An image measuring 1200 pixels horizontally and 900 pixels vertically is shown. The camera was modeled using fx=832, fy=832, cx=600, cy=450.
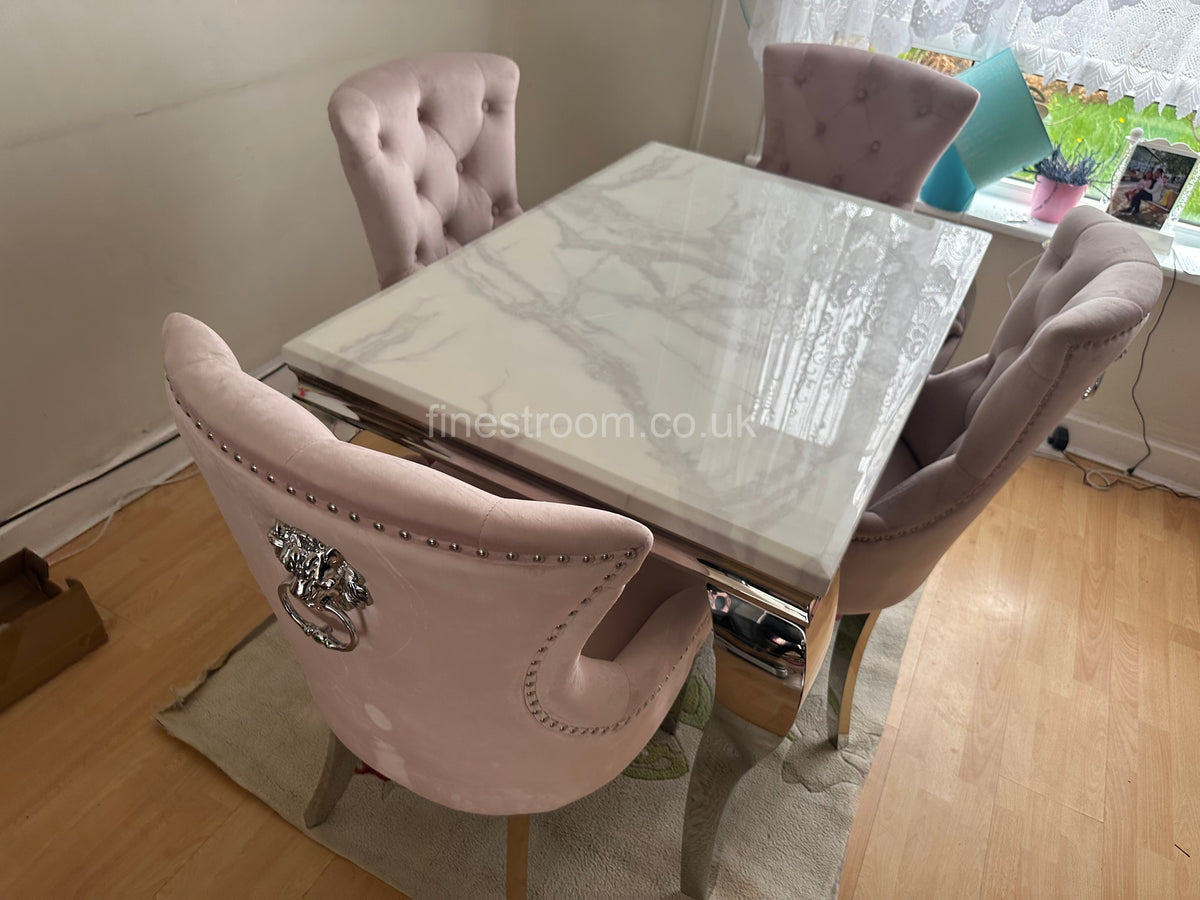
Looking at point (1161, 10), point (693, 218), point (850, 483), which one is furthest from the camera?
point (1161, 10)

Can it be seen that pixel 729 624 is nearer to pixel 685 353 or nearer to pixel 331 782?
pixel 685 353

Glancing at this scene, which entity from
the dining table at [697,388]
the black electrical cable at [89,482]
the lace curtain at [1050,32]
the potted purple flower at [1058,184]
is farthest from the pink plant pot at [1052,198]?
the black electrical cable at [89,482]

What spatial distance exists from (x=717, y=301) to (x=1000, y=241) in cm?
143

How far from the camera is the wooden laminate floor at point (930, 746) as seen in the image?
4.33ft

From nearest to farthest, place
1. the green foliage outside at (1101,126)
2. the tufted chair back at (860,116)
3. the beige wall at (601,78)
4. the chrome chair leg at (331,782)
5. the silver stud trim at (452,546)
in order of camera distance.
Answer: the silver stud trim at (452,546) → the chrome chair leg at (331,782) → the tufted chair back at (860,116) → the green foliage outside at (1101,126) → the beige wall at (601,78)

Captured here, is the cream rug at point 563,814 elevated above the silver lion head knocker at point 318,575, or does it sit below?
below

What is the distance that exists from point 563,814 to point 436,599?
35.8 inches

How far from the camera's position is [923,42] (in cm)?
226

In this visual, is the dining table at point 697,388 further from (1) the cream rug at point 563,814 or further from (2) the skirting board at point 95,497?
(2) the skirting board at point 95,497

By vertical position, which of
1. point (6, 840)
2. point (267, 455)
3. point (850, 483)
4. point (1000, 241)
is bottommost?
point (6, 840)

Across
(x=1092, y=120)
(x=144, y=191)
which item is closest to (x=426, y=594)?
(x=144, y=191)

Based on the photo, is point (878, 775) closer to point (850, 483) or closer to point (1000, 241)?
point (850, 483)

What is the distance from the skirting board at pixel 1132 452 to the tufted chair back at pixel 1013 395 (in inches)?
48.0

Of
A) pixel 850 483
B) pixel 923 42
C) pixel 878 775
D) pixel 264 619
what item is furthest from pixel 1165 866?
pixel 923 42
